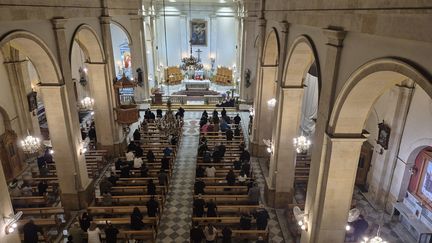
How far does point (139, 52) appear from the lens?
2258cm

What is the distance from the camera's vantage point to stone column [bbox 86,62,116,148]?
15.0 metres

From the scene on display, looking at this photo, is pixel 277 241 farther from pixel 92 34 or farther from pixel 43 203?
pixel 92 34

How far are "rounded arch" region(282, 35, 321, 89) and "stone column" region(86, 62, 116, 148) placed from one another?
27.6 ft

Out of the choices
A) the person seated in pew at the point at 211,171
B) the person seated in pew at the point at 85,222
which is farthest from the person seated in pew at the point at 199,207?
the person seated in pew at the point at 85,222

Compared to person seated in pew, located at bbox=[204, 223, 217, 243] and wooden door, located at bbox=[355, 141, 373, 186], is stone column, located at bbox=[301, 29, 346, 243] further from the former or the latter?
wooden door, located at bbox=[355, 141, 373, 186]

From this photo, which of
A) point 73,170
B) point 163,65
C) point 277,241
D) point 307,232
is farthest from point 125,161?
point 163,65

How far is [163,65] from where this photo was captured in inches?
1254

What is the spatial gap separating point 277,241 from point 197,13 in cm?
2484

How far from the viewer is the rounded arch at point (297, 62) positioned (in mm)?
9844

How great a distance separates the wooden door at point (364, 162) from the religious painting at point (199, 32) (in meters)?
21.5

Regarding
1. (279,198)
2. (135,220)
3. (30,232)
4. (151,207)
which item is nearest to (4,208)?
(30,232)

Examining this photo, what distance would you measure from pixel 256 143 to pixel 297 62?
22.5ft

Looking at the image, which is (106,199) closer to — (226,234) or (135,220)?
(135,220)

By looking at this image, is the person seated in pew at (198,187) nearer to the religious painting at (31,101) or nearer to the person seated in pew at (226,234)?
the person seated in pew at (226,234)
